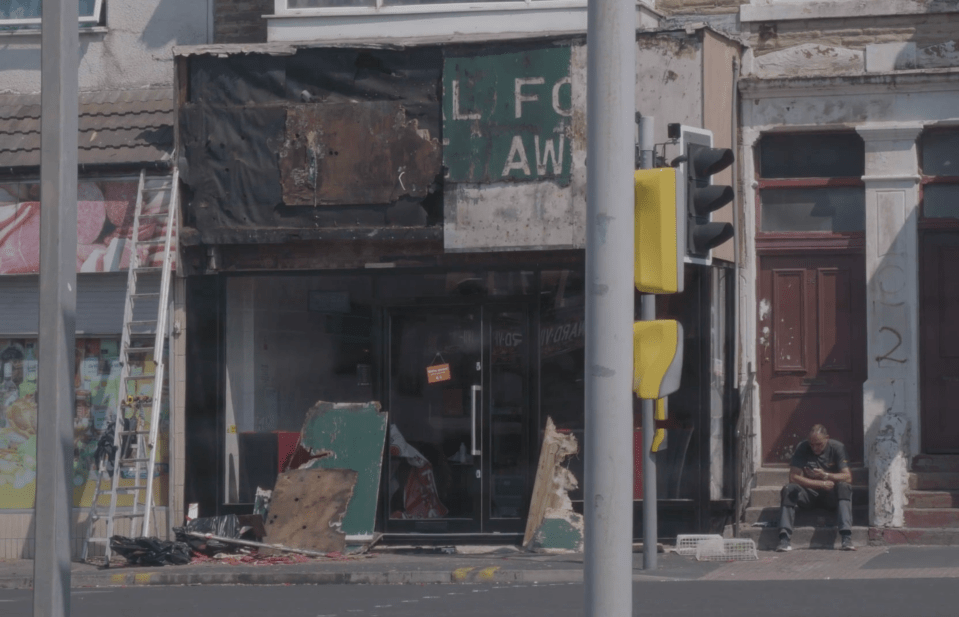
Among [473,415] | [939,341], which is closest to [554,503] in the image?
[473,415]

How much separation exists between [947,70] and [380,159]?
610 cm

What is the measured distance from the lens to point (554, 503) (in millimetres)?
Answer: 14641

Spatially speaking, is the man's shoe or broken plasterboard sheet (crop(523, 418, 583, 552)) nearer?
the man's shoe

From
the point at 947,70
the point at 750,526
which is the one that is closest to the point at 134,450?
the point at 750,526

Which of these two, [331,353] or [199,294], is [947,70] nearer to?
[331,353]

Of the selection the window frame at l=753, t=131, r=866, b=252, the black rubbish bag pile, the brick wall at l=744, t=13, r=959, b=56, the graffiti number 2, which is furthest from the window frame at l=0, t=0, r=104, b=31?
the graffiti number 2

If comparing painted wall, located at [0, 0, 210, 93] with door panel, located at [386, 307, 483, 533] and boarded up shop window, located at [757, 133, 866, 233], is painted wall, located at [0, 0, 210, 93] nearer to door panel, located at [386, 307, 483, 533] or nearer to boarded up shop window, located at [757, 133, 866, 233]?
door panel, located at [386, 307, 483, 533]

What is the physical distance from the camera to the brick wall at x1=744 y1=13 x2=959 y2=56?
15.1 meters

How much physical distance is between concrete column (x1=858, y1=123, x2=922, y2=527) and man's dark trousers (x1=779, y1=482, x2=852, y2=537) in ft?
2.45

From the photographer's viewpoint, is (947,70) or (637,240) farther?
(947,70)

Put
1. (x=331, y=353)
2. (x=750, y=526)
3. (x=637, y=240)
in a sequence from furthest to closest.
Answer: (x=331, y=353) → (x=750, y=526) → (x=637, y=240)

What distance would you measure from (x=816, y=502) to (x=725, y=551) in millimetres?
1361

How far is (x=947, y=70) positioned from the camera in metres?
14.8

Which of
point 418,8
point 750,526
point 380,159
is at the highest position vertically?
point 418,8
